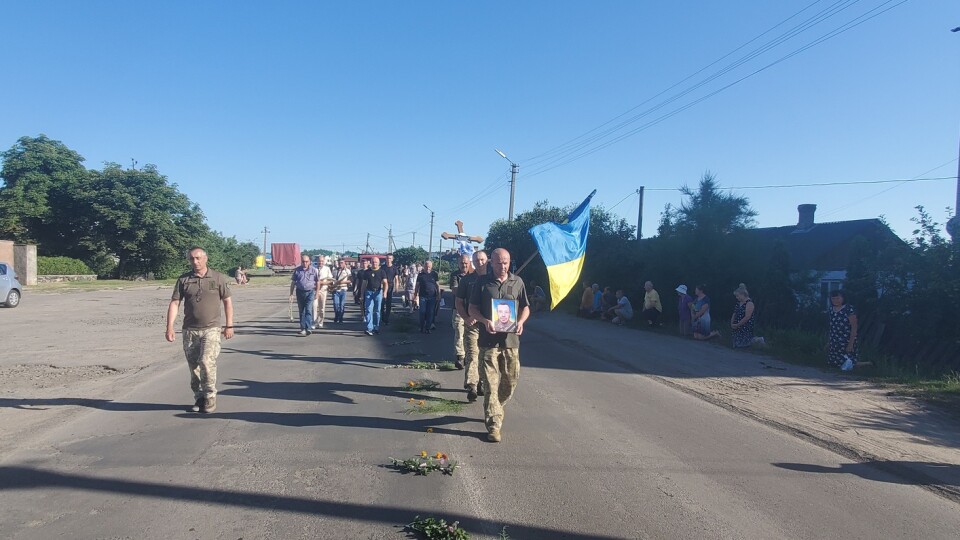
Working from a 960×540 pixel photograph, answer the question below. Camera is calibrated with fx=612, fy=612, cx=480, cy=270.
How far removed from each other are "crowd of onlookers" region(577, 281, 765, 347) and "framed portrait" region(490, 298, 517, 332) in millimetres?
8602

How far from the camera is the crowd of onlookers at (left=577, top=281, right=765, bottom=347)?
13.2 metres

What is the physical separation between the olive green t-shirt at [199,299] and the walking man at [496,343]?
9.71 feet

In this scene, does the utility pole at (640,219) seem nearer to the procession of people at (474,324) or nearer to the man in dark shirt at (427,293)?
the man in dark shirt at (427,293)

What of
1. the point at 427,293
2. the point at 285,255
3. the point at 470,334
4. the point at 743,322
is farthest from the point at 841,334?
the point at 285,255

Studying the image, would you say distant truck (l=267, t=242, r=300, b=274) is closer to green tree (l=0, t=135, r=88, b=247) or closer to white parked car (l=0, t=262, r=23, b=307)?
green tree (l=0, t=135, r=88, b=247)

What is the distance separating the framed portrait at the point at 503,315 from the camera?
6.04 metres

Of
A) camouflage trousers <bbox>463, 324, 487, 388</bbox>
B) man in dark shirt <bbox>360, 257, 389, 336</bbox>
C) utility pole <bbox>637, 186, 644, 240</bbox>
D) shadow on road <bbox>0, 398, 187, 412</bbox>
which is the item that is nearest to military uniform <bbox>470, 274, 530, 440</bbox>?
camouflage trousers <bbox>463, 324, 487, 388</bbox>

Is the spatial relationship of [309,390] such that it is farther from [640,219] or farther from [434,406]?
[640,219]

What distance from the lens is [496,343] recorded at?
19.9 feet

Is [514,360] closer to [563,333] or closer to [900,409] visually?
[900,409]

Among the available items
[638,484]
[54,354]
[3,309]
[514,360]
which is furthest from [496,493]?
[3,309]

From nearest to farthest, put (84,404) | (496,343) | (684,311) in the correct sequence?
(496,343)
(84,404)
(684,311)

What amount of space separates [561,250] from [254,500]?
5.57m

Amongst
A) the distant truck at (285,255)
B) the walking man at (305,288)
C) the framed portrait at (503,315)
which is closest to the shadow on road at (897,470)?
the framed portrait at (503,315)
